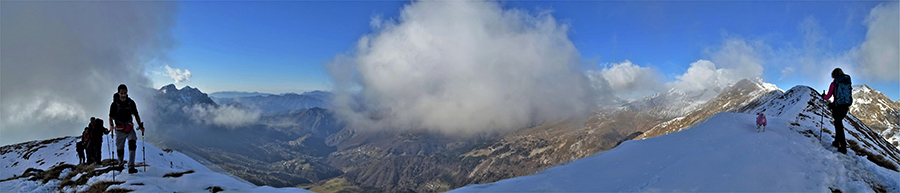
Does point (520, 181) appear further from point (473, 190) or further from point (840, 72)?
point (840, 72)

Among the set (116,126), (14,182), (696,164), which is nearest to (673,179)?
(696,164)

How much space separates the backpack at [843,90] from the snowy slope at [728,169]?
2.13m

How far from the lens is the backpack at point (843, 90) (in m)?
14.6

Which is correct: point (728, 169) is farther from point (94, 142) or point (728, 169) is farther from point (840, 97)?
point (94, 142)

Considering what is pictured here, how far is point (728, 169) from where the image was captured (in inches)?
488

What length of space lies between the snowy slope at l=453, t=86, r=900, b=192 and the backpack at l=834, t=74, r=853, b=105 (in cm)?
213

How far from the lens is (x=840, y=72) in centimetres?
1523

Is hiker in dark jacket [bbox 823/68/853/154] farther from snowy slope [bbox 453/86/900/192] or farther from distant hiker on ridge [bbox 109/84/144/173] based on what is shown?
distant hiker on ridge [bbox 109/84/144/173]

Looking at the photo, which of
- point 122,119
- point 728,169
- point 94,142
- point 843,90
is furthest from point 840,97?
point 94,142

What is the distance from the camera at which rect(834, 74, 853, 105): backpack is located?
14.6 metres

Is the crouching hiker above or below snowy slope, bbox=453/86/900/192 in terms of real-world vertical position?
above


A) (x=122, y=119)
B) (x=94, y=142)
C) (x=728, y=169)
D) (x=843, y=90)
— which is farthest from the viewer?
(x=94, y=142)

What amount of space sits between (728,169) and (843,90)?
7750mm

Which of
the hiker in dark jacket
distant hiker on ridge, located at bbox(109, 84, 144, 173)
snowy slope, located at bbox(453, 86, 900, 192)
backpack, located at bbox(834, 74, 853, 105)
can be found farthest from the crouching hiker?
backpack, located at bbox(834, 74, 853, 105)
